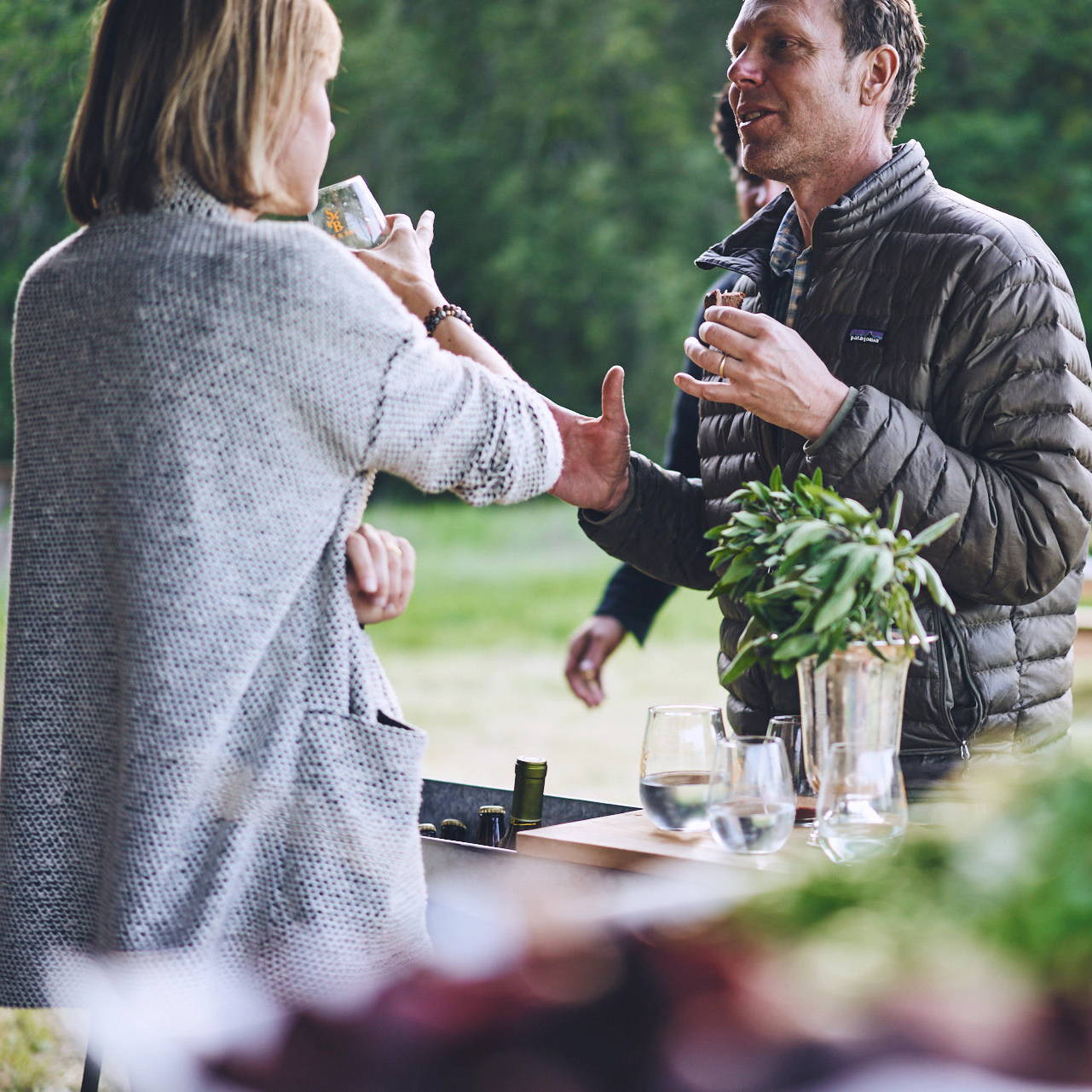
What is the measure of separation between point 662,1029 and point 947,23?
11784 millimetres

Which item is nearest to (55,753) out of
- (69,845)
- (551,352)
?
(69,845)

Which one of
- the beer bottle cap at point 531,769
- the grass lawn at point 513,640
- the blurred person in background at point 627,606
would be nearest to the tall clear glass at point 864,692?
the beer bottle cap at point 531,769

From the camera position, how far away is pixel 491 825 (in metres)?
1.73

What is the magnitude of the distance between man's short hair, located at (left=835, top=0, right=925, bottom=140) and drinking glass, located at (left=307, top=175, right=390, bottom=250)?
3.01 ft

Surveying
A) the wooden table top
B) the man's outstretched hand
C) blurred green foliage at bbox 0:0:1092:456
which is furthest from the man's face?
blurred green foliage at bbox 0:0:1092:456

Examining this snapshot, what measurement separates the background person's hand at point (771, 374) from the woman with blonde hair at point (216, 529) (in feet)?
1.71

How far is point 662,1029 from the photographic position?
1.57 ft

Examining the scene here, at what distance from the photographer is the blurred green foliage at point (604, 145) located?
10.7 m

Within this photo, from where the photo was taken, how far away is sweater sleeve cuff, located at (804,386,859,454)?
1.66 meters

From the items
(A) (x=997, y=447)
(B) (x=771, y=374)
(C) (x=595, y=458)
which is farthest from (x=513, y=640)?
(B) (x=771, y=374)

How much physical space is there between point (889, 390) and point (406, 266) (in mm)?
725

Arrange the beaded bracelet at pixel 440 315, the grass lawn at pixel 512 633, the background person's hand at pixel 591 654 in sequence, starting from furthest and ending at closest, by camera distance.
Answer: the grass lawn at pixel 512 633 < the background person's hand at pixel 591 654 < the beaded bracelet at pixel 440 315

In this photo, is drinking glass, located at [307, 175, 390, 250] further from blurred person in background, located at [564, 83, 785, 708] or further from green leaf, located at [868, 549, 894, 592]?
blurred person in background, located at [564, 83, 785, 708]

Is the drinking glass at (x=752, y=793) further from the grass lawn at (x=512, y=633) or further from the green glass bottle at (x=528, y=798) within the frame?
the grass lawn at (x=512, y=633)
